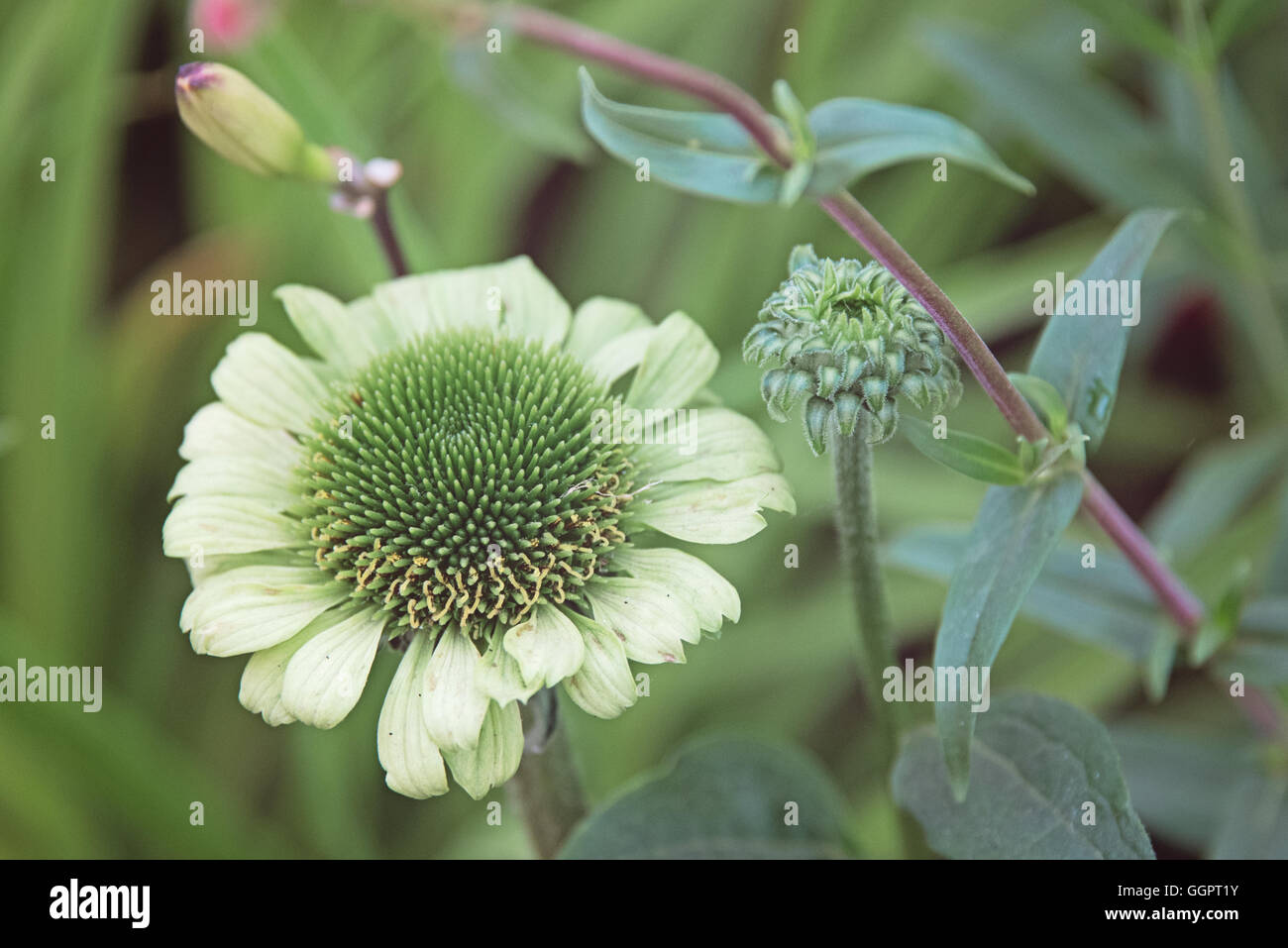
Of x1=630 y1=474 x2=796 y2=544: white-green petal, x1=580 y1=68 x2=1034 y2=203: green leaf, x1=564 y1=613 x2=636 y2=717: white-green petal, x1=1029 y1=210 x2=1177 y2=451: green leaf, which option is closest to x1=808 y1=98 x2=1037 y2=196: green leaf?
x1=580 y1=68 x2=1034 y2=203: green leaf

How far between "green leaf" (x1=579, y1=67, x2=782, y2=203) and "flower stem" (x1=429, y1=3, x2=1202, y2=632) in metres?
0.02

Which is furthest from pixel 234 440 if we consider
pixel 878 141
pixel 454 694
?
pixel 878 141

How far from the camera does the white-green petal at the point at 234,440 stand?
0.87 metres

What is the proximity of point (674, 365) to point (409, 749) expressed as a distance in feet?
1.11

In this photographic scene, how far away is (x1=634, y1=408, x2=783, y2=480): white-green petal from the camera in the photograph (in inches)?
32.6

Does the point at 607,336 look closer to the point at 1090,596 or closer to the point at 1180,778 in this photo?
the point at 1090,596

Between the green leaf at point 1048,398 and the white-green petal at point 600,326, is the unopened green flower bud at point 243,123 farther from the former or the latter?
the green leaf at point 1048,398

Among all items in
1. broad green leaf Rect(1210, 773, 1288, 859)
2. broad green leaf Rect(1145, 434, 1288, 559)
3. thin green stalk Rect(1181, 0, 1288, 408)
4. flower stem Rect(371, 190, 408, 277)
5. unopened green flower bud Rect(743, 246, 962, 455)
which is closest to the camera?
unopened green flower bud Rect(743, 246, 962, 455)

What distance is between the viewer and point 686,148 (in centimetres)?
83

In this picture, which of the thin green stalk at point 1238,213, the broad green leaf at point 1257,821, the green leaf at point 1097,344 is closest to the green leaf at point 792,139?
the green leaf at point 1097,344

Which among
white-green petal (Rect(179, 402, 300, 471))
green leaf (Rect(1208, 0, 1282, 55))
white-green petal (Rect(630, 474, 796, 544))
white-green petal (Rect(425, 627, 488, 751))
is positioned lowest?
white-green petal (Rect(425, 627, 488, 751))

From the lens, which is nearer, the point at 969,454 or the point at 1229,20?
the point at 969,454

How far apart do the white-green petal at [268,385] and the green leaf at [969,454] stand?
447mm

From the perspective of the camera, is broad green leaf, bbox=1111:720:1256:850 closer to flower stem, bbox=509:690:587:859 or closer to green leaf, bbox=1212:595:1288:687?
green leaf, bbox=1212:595:1288:687
